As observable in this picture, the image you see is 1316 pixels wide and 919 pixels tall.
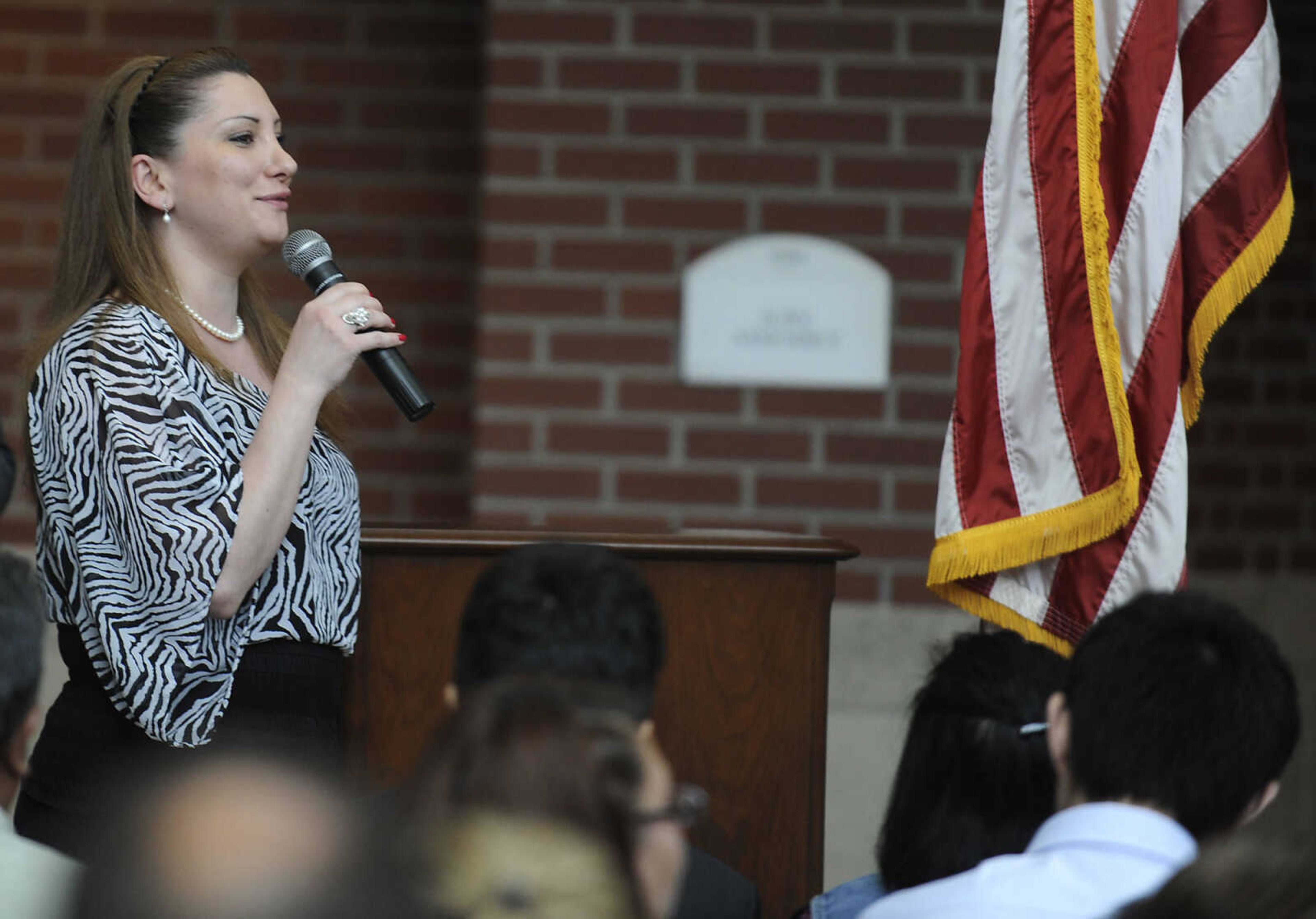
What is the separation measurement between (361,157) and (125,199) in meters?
2.20

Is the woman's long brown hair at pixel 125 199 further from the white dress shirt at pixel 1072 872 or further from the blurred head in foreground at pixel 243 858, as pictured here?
the blurred head in foreground at pixel 243 858

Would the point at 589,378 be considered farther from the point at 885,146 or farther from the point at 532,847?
the point at 532,847

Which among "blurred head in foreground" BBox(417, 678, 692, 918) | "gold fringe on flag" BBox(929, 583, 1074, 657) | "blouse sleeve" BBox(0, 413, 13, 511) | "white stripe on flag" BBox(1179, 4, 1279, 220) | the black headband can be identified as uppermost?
"white stripe on flag" BBox(1179, 4, 1279, 220)

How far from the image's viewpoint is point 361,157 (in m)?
4.59

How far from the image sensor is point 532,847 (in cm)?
100

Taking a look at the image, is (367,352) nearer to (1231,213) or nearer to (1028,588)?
(1028,588)

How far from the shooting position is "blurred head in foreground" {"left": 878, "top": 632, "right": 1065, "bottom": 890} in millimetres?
1984

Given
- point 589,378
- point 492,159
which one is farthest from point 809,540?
point 492,159

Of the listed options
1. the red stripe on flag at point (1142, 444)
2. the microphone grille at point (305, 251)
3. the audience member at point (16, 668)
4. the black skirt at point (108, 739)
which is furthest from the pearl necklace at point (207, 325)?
the red stripe on flag at point (1142, 444)

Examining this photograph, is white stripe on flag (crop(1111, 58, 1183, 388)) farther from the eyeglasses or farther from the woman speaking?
the eyeglasses

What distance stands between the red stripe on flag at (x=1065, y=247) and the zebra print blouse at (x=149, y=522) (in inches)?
51.1

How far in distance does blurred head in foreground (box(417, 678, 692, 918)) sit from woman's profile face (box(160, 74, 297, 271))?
1493 mm

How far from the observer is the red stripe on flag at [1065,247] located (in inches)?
111

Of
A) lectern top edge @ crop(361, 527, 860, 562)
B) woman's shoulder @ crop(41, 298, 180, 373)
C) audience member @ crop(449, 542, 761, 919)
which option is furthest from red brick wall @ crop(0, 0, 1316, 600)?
audience member @ crop(449, 542, 761, 919)
